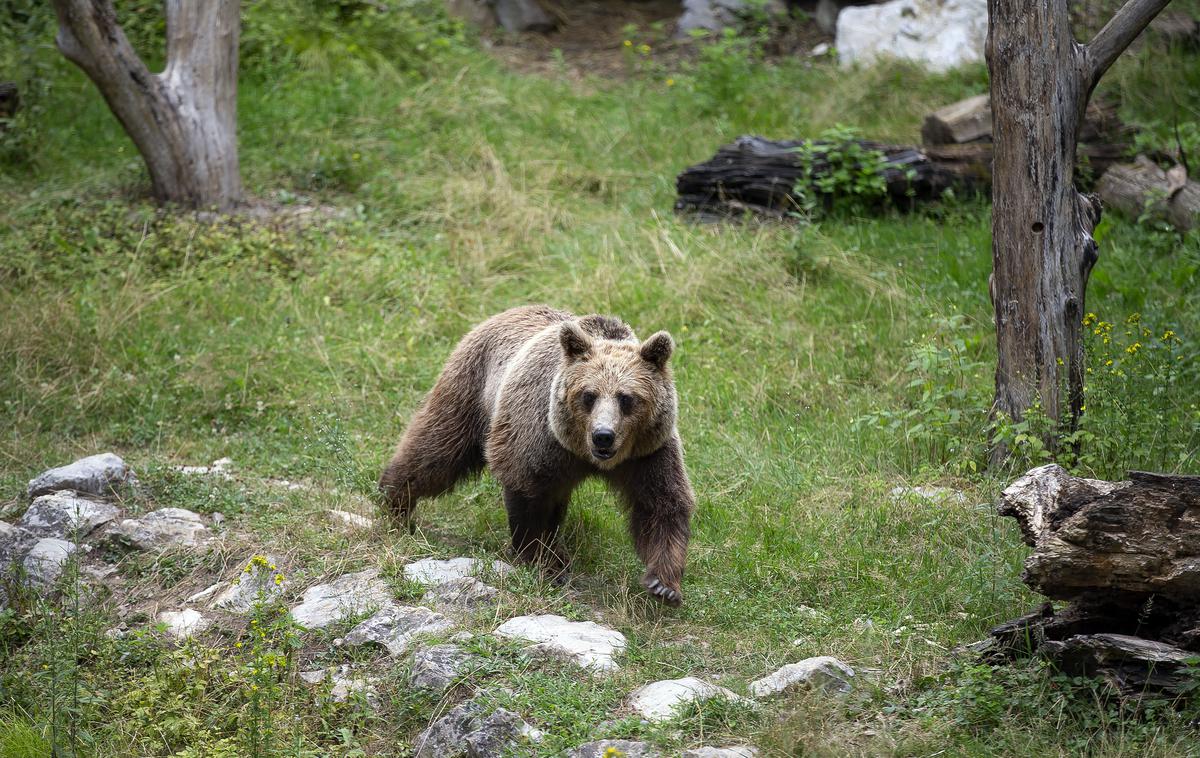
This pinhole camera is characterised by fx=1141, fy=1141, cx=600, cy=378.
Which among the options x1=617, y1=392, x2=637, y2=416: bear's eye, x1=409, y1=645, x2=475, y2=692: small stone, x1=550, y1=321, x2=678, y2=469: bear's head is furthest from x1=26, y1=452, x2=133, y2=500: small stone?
x1=617, y1=392, x2=637, y2=416: bear's eye

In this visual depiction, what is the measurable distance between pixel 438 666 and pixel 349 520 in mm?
1732

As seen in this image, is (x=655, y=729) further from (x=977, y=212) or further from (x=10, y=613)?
(x=977, y=212)

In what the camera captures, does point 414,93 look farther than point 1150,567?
Yes

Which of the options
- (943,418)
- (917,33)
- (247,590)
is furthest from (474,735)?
(917,33)

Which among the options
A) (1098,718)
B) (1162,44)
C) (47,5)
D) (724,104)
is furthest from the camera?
(47,5)

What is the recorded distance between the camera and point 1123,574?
4.07 m

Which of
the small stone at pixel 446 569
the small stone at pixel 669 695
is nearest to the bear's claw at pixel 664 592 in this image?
the small stone at pixel 669 695

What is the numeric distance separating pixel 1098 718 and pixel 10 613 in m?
4.55

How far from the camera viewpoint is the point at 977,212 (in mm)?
9789

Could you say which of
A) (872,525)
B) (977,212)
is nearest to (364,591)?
(872,525)

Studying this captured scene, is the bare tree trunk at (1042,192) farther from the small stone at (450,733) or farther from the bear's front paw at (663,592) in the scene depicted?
the small stone at (450,733)

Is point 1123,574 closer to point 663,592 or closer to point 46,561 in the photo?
point 663,592

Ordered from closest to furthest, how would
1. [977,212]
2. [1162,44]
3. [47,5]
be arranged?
[977,212], [1162,44], [47,5]

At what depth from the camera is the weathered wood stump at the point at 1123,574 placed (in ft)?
13.1
